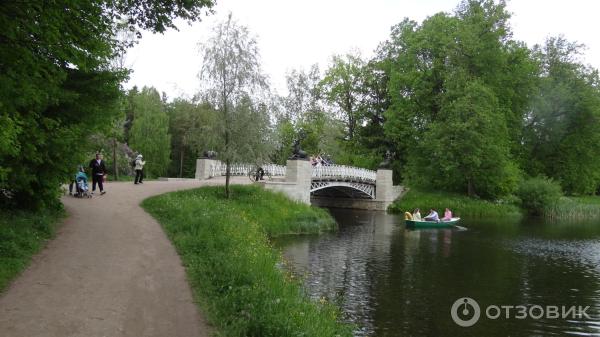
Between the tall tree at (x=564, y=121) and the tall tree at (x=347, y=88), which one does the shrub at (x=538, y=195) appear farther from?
the tall tree at (x=347, y=88)

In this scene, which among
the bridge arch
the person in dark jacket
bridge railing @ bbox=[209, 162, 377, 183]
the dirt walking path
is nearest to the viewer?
the dirt walking path

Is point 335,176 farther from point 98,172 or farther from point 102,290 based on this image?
point 102,290

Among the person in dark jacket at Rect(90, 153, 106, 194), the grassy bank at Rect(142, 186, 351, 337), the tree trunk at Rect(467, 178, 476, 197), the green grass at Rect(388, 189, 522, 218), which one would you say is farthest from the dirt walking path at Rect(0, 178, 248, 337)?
the tree trunk at Rect(467, 178, 476, 197)

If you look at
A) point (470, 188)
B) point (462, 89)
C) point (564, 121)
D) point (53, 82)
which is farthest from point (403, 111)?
point (53, 82)

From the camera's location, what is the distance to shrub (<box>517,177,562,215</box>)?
3931 centimetres

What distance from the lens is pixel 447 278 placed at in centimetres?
1434

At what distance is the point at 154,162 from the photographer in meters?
49.8

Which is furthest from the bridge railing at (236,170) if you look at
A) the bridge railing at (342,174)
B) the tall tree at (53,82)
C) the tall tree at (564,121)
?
the tall tree at (564,121)

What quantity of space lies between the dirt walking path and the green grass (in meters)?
28.0

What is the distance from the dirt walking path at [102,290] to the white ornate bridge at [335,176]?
18954 millimetres

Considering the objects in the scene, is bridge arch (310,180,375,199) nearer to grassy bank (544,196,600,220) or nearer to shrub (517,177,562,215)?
shrub (517,177,562,215)

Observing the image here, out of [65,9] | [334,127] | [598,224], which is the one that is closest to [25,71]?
[65,9]

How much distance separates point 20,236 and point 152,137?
41.5 meters

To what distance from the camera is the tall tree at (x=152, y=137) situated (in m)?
49.4
